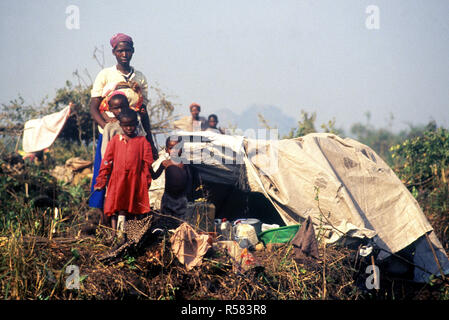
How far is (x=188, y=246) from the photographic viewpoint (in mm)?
3383

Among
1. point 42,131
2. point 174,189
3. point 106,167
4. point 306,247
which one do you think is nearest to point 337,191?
point 306,247

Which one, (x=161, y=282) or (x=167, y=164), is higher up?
(x=167, y=164)

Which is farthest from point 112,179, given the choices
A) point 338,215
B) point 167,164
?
point 338,215

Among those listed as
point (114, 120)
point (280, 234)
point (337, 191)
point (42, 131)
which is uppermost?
point (114, 120)

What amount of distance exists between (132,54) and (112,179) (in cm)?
143

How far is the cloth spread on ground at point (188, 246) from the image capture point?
3299mm

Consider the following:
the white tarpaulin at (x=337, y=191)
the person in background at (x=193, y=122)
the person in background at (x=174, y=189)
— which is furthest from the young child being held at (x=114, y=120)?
the person in background at (x=193, y=122)

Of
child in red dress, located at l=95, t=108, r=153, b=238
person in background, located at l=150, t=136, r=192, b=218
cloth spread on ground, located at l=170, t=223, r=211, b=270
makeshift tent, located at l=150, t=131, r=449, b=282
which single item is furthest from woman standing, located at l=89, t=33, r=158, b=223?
cloth spread on ground, located at l=170, t=223, r=211, b=270

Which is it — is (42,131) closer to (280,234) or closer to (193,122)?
(193,122)

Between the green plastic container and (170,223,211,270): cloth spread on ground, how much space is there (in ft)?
3.49

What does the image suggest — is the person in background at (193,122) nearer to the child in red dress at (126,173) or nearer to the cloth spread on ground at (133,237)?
the child in red dress at (126,173)

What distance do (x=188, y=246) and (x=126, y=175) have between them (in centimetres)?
86
